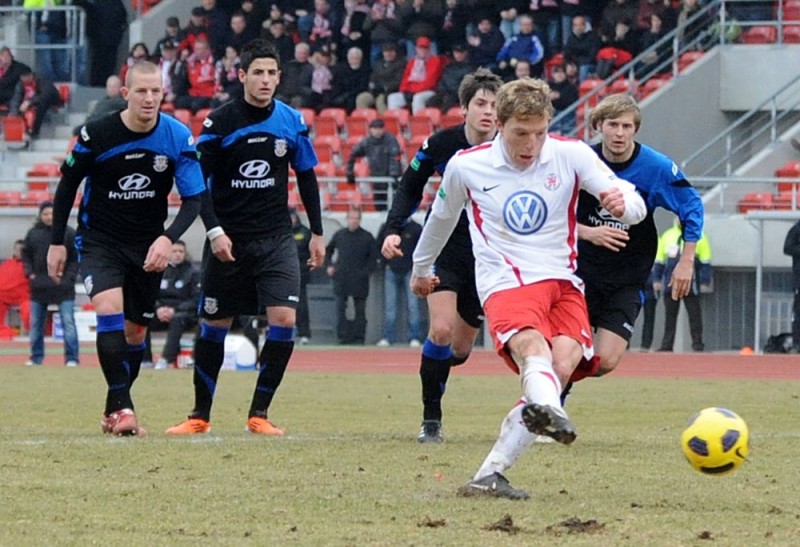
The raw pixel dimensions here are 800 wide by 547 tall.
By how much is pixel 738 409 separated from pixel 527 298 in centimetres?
612

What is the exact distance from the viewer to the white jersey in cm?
759

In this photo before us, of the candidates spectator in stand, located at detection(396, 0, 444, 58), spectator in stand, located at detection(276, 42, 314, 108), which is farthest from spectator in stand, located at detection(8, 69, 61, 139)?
spectator in stand, located at detection(396, 0, 444, 58)

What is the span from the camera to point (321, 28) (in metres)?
29.5

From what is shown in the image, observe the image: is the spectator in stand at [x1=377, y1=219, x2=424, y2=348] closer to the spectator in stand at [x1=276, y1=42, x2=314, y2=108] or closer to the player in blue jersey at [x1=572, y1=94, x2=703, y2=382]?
the spectator in stand at [x1=276, y1=42, x2=314, y2=108]

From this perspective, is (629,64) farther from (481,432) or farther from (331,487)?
(331,487)

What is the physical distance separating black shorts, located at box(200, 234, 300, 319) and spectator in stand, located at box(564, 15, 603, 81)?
1642 centimetres

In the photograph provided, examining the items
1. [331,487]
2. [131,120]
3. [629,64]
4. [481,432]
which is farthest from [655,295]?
[331,487]

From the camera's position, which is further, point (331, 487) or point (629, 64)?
point (629, 64)

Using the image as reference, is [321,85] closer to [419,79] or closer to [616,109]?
[419,79]

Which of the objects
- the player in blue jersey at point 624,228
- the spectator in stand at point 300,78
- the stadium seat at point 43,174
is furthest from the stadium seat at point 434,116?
the player in blue jersey at point 624,228

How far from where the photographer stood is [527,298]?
7.50 metres

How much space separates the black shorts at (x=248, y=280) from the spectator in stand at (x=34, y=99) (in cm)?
2075

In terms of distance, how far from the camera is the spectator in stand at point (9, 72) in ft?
101

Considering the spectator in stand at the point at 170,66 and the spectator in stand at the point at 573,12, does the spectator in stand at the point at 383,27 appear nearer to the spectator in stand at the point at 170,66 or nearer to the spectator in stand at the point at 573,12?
the spectator in stand at the point at 573,12
